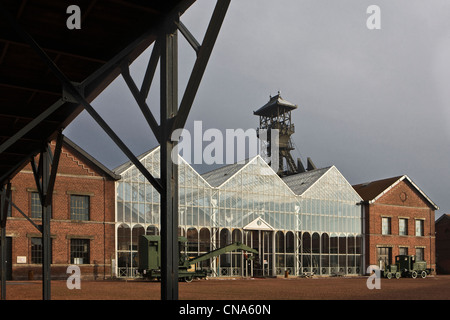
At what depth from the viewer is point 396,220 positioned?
167 feet

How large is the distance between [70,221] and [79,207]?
1.24 meters

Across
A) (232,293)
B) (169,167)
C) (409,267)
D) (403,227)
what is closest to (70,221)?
(232,293)

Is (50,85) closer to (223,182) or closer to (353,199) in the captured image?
(223,182)

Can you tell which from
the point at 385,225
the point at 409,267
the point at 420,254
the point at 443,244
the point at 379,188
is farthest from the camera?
the point at 443,244

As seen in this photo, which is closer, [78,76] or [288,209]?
[78,76]

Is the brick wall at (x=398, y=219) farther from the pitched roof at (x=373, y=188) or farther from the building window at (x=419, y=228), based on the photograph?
the pitched roof at (x=373, y=188)

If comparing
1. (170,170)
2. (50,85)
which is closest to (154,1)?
(170,170)

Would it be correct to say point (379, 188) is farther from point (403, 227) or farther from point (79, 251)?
point (79, 251)

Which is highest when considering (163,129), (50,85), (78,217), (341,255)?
(50,85)

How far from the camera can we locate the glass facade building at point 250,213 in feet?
124

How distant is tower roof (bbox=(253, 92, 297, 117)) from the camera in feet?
204

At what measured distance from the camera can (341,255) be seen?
47531mm

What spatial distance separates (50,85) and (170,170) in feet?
14.4

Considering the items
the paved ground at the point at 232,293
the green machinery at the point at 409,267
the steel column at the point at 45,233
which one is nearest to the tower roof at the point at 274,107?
the green machinery at the point at 409,267
